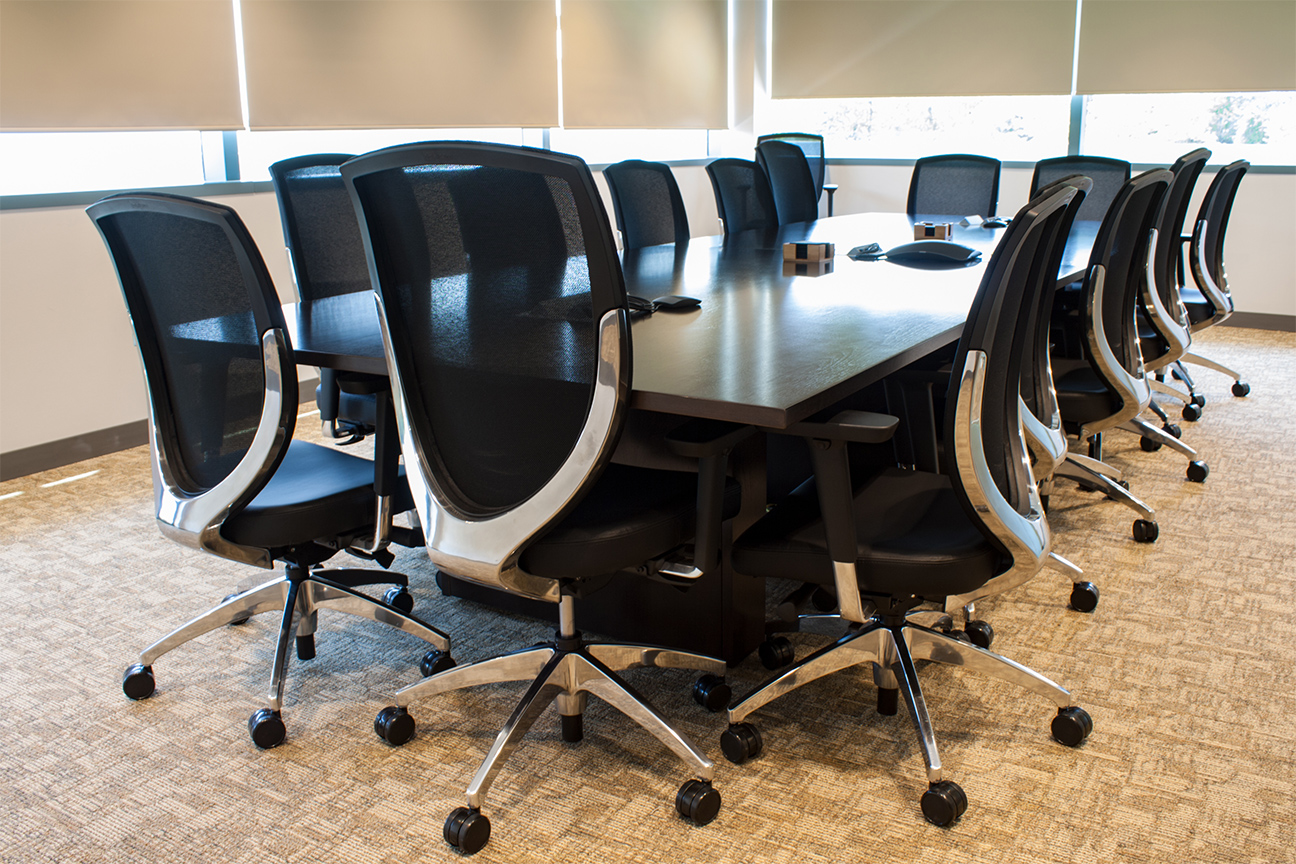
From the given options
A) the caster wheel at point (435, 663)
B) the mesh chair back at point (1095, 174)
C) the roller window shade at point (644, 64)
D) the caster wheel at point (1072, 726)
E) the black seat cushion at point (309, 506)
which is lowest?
the caster wheel at point (435, 663)

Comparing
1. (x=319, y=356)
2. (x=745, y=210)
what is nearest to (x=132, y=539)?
(x=319, y=356)

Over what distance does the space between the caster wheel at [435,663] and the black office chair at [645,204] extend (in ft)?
6.86

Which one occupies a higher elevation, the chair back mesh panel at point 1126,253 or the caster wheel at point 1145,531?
the chair back mesh panel at point 1126,253

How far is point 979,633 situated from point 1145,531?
3.35ft

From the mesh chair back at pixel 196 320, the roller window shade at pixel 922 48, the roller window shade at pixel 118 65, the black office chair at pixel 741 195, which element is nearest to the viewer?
the mesh chair back at pixel 196 320

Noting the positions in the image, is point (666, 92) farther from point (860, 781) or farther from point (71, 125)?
point (860, 781)

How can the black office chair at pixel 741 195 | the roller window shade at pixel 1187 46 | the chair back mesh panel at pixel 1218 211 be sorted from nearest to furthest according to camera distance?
the chair back mesh panel at pixel 1218 211
the black office chair at pixel 741 195
the roller window shade at pixel 1187 46

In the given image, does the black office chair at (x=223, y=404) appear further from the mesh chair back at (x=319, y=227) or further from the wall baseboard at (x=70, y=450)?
the wall baseboard at (x=70, y=450)

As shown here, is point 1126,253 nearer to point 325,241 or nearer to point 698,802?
point 698,802

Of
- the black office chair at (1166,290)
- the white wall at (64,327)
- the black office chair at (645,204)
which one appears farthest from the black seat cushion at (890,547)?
the white wall at (64,327)

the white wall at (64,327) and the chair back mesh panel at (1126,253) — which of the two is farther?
the white wall at (64,327)

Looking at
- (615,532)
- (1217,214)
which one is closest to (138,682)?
(615,532)

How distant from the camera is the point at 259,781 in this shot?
2.02 metres

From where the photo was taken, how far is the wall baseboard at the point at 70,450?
4.07 meters
